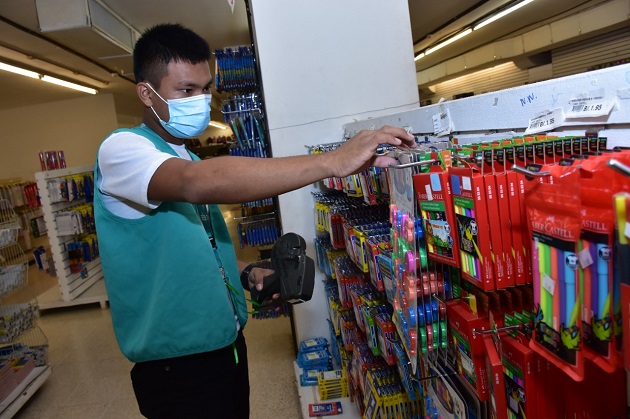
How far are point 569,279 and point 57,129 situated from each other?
13928 millimetres

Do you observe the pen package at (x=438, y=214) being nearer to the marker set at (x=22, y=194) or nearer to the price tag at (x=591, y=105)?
the price tag at (x=591, y=105)

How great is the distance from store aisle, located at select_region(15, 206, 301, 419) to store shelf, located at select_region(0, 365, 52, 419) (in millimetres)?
152

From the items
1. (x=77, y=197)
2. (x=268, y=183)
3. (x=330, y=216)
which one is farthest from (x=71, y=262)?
(x=268, y=183)

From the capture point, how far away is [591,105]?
0.99 metres

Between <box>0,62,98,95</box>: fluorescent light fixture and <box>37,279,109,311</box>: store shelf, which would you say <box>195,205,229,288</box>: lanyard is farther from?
<box>0,62,98,95</box>: fluorescent light fixture

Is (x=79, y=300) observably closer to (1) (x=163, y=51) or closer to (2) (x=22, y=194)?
(2) (x=22, y=194)

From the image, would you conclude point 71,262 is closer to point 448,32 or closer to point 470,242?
point 470,242

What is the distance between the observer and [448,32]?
408 inches

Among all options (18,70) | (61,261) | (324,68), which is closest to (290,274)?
(324,68)

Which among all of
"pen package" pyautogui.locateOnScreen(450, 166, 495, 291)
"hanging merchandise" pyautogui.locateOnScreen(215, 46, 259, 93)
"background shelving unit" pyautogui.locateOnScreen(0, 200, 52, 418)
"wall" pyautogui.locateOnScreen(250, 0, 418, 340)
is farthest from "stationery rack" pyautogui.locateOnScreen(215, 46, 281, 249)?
"pen package" pyautogui.locateOnScreen(450, 166, 495, 291)

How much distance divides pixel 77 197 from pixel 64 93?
603 cm

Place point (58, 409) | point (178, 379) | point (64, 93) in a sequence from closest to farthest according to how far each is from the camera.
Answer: point (178, 379), point (58, 409), point (64, 93)

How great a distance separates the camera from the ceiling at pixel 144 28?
604 cm

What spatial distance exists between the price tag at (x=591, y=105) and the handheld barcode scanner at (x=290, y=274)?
107cm
